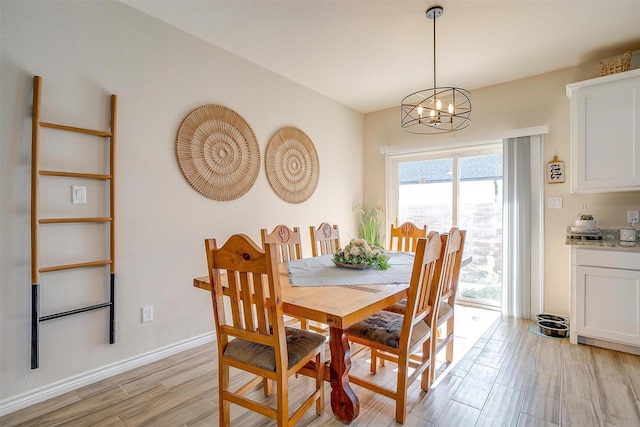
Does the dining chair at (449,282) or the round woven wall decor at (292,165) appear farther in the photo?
the round woven wall decor at (292,165)

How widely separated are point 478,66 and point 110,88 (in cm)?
324

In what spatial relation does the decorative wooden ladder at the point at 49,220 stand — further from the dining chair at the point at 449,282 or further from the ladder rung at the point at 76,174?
the dining chair at the point at 449,282

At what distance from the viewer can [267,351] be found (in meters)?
1.49

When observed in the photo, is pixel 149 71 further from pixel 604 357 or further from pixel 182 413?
pixel 604 357

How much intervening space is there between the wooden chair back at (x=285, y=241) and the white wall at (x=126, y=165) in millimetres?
534

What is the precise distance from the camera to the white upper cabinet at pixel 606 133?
2.52m

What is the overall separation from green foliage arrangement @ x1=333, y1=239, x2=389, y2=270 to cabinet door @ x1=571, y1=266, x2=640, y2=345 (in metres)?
1.80

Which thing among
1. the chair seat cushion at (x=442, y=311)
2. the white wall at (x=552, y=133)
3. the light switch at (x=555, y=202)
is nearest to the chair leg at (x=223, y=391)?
the chair seat cushion at (x=442, y=311)

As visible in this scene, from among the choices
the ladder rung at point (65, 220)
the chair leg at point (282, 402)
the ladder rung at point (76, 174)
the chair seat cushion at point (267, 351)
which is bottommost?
the chair leg at point (282, 402)

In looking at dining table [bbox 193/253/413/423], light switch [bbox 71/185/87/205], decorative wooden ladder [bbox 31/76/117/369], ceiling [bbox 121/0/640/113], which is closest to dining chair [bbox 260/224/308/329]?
dining table [bbox 193/253/413/423]

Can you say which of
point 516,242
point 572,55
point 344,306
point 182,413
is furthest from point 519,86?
point 182,413

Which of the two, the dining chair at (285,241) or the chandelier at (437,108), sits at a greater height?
the chandelier at (437,108)

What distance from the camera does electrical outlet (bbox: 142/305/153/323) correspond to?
229 cm

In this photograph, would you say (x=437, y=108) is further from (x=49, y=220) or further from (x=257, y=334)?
(x=49, y=220)
